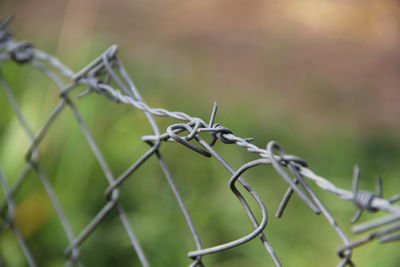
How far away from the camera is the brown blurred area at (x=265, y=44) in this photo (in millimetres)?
3385

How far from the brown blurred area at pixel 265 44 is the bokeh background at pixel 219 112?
0.01 metres

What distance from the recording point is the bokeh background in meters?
1.72

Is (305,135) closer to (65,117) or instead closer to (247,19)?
(65,117)

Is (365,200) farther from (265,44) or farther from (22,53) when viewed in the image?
(265,44)

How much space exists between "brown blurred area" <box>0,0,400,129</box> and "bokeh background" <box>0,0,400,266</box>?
0.01m

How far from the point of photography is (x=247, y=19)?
4.51 meters

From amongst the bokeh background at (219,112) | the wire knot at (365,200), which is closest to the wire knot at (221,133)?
the wire knot at (365,200)

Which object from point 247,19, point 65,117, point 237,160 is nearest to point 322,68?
point 247,19

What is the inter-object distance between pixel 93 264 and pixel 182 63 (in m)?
1.98

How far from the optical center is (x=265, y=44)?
13.6ft

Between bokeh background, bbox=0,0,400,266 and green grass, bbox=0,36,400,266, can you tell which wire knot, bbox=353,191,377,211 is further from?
green grass, bbox=0,36,400,266

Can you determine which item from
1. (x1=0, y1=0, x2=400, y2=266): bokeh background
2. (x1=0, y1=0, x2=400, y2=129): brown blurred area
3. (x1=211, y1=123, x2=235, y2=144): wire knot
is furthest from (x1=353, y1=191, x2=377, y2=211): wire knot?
(x1=0, y1=0, x2=400, y2=129): brown blurred area

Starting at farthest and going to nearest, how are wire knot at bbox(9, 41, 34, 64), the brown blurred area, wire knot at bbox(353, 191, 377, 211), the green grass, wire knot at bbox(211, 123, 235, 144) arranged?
the brown blurred area → the green grass → wire knot at bbox(9, 41, 34, 64) → wire knot at bbox(211, 123, 235, 144) → wire knot at bbox(353, 191, 377, 211)

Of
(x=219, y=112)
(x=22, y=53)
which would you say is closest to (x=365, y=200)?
(x=22, y=53)
